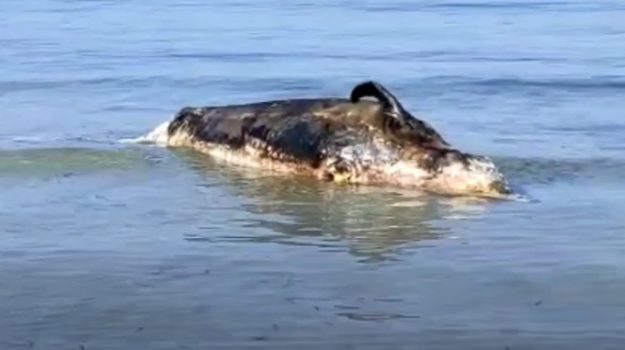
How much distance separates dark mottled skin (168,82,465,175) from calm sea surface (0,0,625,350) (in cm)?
28

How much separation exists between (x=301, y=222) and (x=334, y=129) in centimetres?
173

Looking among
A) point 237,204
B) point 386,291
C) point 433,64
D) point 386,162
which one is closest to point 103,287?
point 386,291

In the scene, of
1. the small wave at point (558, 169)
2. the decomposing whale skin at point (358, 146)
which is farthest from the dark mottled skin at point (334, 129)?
the small wave at point (558, 169)

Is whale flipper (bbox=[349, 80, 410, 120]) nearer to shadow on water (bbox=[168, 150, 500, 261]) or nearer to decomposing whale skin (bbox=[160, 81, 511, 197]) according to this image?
decomposing whale skin (bbox=[160, 81, 511, 197])


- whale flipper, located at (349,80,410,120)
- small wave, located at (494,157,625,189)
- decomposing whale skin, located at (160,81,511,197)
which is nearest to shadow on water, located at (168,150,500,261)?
decomposing whale skin, located at (160,81,511,197)

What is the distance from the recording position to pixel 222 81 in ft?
50.2

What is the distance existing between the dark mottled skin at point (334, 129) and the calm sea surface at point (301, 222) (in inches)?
10.9

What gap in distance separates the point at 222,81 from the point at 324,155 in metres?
5.99

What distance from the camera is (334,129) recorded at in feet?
31.2

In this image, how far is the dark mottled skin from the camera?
928 centimetres

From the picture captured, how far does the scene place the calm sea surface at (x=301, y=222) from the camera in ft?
18.6

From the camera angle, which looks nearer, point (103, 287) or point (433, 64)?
point (103, 287)

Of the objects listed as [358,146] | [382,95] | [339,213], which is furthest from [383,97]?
[339,213]

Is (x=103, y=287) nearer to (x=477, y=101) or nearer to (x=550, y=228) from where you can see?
(x=550, y=228)
